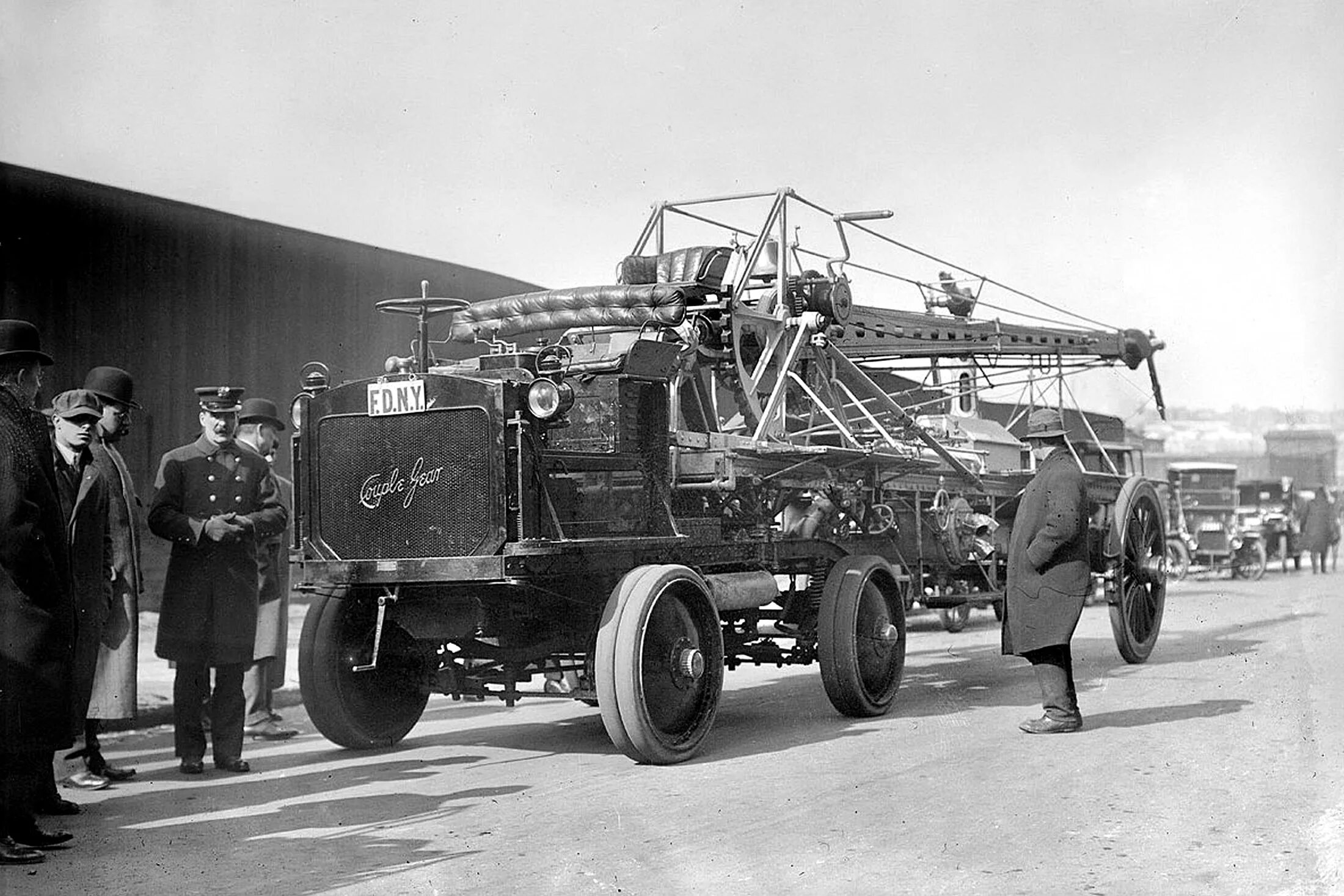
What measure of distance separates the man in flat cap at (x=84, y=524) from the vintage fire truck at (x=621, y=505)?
1018mm

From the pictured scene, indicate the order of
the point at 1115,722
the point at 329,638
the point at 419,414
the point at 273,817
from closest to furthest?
1. the point at 273,817
2. the point at 419,414
3. the point at 329,638
4. the point at 1115,722

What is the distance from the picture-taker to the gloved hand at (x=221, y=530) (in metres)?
7.14

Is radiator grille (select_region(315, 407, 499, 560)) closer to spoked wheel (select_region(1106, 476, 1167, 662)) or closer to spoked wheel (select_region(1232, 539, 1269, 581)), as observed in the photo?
spoked wheel (select_region(1106, 476, 1167, 662))

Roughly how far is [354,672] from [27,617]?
8.67 ft

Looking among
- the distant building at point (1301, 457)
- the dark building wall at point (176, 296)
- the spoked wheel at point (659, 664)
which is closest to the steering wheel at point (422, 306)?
the spoked wheel at point (659, 664)

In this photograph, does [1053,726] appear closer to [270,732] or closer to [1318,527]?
[270,732]

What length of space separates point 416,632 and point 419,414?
115 centimetres

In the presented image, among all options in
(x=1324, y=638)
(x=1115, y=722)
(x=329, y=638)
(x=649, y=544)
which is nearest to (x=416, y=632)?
(x=329, y=638)

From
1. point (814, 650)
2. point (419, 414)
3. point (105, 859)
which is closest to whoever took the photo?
point (105, 859)

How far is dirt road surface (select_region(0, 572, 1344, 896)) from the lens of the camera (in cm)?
461

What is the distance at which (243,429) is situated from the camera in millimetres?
8805

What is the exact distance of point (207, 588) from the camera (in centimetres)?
720

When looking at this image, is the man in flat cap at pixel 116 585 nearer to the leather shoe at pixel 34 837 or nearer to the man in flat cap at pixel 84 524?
the man in flat cap at pixel 84 524

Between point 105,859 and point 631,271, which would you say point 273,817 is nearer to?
point 105,859
